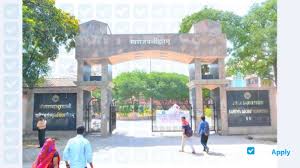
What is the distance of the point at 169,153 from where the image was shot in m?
13.9

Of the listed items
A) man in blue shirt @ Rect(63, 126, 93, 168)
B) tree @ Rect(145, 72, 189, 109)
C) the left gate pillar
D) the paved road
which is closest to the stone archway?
the left gate pillar

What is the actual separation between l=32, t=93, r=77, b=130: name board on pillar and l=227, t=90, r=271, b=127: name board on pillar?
7.93 m

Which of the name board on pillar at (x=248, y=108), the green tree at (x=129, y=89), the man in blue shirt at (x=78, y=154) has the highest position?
the green tree at (x=129, y=89)

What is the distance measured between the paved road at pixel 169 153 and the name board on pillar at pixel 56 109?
5.69ft

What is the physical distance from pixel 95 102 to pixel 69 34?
4.46 meters

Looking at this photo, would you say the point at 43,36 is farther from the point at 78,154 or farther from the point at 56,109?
the point at 78,154

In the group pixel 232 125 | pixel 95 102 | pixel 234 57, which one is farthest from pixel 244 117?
pixel 95 102

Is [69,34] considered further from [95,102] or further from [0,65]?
[0,65]

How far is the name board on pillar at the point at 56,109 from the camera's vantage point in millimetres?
19422

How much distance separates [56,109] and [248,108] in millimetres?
9704

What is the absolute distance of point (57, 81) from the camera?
23.1 m

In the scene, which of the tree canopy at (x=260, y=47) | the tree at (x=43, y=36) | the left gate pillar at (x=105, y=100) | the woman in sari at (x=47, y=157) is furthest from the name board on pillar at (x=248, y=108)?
the woman in sari at (x=47, y=157)

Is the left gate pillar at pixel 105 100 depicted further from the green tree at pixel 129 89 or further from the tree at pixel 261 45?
the green tree at pixel 129 89

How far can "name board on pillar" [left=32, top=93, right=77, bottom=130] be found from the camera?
19.4 meters
